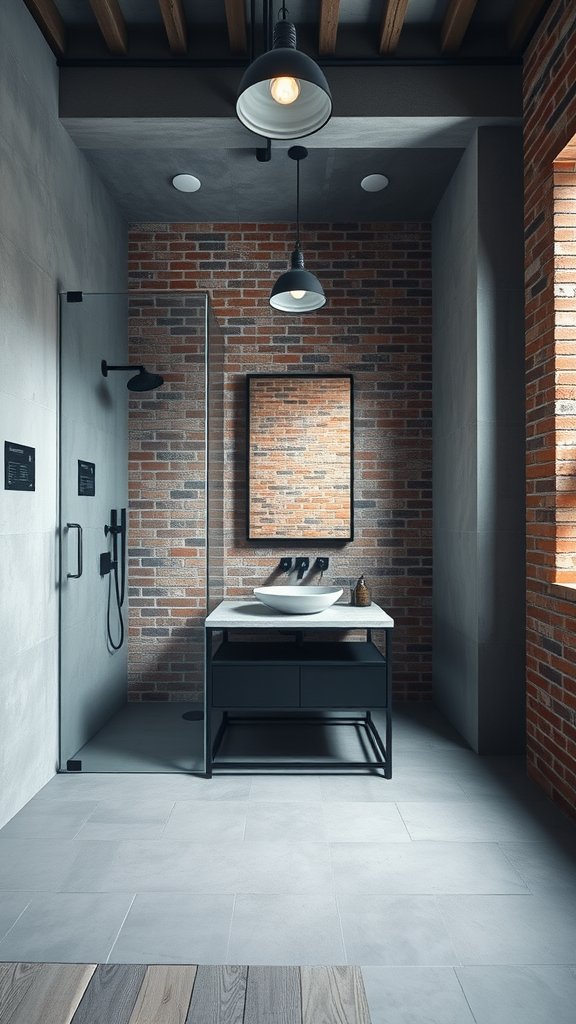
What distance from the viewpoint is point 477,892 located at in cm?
208

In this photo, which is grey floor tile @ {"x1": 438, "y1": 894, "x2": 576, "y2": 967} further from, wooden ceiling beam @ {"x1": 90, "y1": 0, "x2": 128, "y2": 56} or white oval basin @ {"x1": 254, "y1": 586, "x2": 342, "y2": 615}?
wooden ceiling beam @ {"x1": 90, "y1": 0, "x2": 128, "y2": 56}

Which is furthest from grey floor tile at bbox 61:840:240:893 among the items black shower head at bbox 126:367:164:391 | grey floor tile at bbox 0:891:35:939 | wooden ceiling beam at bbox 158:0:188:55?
wooden ceiling beam at bbox 158:0:188:55

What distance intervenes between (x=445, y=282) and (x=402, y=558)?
1.61 meters

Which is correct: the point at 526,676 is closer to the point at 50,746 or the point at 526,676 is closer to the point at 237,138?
the point at 50,746

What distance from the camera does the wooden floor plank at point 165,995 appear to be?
1.54 m

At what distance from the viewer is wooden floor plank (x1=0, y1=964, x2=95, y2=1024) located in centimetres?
156

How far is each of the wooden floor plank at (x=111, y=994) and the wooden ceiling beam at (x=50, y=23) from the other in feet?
10.8

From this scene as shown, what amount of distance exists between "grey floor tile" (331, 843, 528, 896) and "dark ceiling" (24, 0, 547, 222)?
295 centimetres

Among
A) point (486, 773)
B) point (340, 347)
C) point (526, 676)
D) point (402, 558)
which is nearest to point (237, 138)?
point (340, 347)

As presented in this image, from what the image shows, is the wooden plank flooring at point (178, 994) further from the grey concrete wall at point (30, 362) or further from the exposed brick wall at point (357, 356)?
the exposed brick wall at point (357, 356)

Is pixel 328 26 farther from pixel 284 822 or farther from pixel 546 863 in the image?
pixel 546 863

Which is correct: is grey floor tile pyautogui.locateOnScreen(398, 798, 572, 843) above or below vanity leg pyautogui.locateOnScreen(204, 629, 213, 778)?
below

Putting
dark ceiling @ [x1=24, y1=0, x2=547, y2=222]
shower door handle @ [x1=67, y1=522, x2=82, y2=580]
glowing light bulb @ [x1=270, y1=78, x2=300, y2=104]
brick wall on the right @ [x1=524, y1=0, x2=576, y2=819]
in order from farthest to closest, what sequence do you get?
shower door handle @ [x1=67, y1=522, x2=82, y2=580] < dark ceiling @ [x1=24, y1=0, x2=547, y2=222] < brick wall on the right @ [x1=524, y1=0, x2=576, y2=819] < glowing light bulb @ [x1=270, y1=78, x2=300, y2=104]

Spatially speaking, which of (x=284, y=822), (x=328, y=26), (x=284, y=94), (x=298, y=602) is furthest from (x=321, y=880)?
(x=328, y=26)
